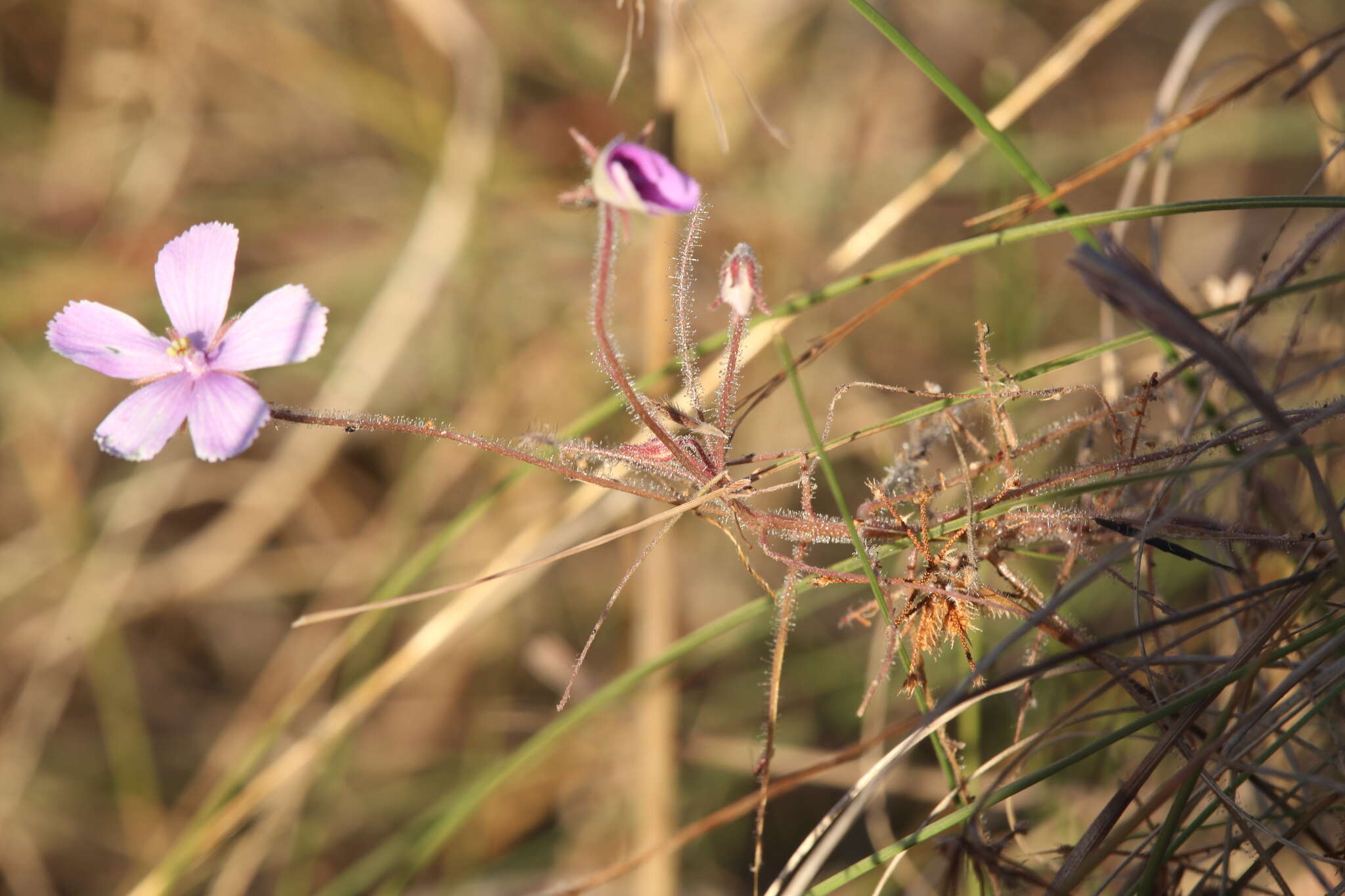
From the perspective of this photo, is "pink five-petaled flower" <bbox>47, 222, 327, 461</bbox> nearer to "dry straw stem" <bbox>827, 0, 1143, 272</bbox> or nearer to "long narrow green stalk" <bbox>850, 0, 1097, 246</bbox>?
"long narrow green stalk" <bbox>850, 0, 1097, 246</bbox>

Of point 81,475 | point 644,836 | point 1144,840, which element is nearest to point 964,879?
point 1144,840

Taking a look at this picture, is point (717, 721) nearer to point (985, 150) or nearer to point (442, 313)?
point (442, 313)

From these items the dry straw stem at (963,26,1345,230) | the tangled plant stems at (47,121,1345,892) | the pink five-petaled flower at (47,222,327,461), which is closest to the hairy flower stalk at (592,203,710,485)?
the tangled plant stems at (47,121,1345,892)

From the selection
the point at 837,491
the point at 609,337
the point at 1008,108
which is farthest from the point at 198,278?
the point at 1008,108

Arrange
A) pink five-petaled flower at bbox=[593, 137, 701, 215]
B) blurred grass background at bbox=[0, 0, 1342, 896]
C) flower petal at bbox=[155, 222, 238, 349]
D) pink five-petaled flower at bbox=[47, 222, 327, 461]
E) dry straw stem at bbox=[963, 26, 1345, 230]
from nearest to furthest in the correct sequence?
1. pink five-petaled flower at bbox=[593, 137, 701, 215]
2. pink five-petaled flower at bbox=[47, 222, 327, 461]
3. flower petal at bbox=[155, 222, 238, 349]
4. dry straw stem at bbox=[963, 26, 1345, 230]
5. blurred grass background at bbox=[0, 0, 1342, 896]

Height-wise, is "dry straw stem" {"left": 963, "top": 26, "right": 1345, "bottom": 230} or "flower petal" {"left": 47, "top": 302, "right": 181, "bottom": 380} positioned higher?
"dry straw stem" {"left": 963, "top": 26, "right": 1345, "bottom": 230}

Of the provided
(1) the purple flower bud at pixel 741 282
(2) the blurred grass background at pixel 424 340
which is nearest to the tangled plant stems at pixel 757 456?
(1) the purple flower bud at pixel 741 282
